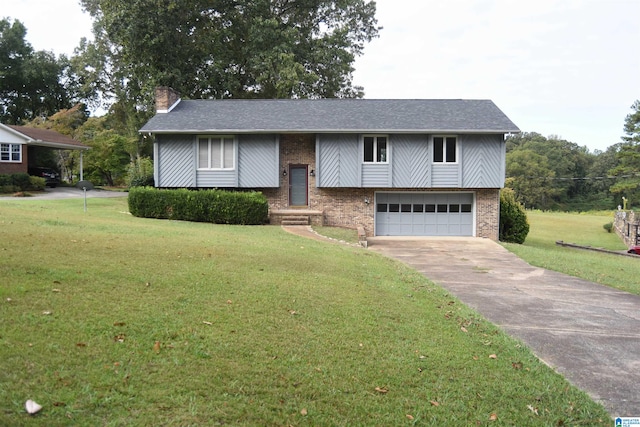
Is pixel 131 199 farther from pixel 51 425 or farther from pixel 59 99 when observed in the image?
pixel 59 99

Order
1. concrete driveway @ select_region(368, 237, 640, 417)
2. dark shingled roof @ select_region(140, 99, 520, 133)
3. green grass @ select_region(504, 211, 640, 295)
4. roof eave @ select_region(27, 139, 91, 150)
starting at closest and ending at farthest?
1. concrete driveway @ select_region(368, 237, 640, 417)
2. green grass @ select_region(504, 211, 640, 295)
3. dark shingled roof @ select_region(140, 99, 520, 133)
4. roof eave @ select_region(27, 139, 91, 150)

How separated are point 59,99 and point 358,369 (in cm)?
5765

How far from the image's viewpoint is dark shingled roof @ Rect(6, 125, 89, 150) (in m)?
30.7

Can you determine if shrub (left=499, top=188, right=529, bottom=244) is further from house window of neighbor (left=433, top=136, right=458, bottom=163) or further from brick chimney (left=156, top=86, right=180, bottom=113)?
brick chimney (left=156, top=86, right=180, bottom=113)

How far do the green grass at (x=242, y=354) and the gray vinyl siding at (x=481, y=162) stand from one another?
14.4 m

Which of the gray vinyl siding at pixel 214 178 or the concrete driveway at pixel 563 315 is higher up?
the gray vinyl siding at pixel 214 178

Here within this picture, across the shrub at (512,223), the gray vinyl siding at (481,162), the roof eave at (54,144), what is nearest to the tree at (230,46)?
the roof eave at (54,144)

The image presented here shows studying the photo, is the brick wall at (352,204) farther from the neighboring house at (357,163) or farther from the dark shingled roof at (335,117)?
the dark shingled roof at (335,117)

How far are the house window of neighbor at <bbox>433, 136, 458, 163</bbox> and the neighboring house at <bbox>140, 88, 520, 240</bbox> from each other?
43 mm

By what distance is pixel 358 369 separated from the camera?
14.9 feet

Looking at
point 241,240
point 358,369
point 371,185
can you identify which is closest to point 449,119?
point 371,185

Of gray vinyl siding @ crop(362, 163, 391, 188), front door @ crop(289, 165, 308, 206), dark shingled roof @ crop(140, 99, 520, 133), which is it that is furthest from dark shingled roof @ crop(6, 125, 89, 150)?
gray vinyl siding @ crop(362, 163, 391, 188)

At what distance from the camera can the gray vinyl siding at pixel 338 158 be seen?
2125cm

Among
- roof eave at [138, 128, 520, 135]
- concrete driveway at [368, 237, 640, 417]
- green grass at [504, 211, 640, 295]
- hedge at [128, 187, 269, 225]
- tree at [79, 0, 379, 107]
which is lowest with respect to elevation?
green grass at [504, 211, 640, 295]
